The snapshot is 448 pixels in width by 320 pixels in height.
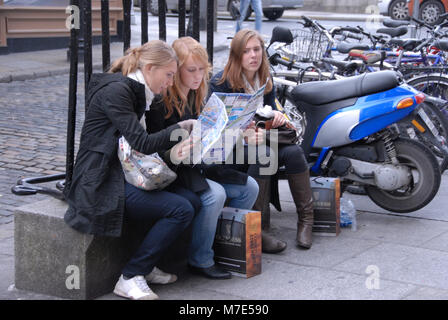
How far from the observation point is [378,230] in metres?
5.11

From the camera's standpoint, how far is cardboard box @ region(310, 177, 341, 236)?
4.96 meters

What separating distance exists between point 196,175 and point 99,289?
79 cm

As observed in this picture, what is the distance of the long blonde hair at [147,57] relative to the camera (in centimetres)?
372

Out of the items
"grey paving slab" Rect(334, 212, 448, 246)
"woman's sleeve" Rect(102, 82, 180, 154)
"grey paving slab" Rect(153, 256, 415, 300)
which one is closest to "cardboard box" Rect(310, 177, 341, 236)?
"grey paving slab" Rect(334, 212, 448, 246)

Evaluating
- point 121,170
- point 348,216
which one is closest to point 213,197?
point 121,170

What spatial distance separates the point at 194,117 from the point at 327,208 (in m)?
1.27

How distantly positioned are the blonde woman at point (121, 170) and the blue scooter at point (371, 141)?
72.7 inches

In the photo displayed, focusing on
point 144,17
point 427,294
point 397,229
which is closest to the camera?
point 427,294

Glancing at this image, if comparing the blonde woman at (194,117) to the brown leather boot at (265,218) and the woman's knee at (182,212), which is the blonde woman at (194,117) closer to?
the woman's knee at (182,212)

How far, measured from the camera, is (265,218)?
4887mm

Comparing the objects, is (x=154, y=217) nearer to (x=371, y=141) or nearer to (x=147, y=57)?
(x=147, y=57)

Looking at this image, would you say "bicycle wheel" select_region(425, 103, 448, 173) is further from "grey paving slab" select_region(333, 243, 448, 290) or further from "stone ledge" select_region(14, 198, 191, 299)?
"stone ledge" select_region(14, 198, 191, 299)

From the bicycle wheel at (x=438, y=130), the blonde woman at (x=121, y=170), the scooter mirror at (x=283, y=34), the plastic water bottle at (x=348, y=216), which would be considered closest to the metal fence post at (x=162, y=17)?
the blonde woman at (x=121, y=170)
